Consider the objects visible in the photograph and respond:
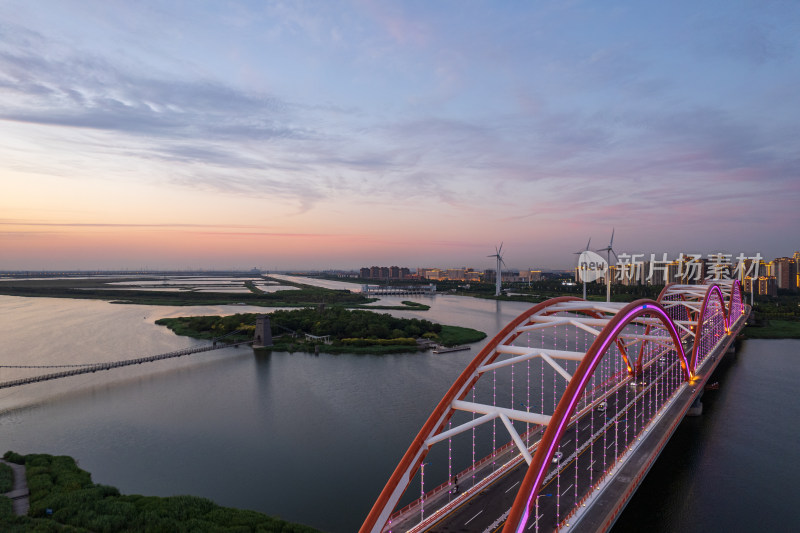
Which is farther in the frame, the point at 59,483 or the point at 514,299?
the point at 514,299

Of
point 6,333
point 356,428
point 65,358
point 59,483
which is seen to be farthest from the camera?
point 6,333

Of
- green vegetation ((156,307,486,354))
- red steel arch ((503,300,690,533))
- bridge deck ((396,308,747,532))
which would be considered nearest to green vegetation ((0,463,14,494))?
bridge deck ((396,308,747,532))

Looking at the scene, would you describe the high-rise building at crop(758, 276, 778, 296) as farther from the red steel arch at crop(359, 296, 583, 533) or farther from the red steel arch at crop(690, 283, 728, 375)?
the red steel arch at crop(359, 296, 583, 533)

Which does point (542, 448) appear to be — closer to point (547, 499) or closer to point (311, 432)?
point (547, 499)

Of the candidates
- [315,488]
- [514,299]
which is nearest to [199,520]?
[315,488]

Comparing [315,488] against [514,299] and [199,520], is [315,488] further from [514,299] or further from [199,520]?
[514,299]

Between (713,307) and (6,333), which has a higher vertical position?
(713,307)

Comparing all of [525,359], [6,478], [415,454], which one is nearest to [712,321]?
[525,359]
